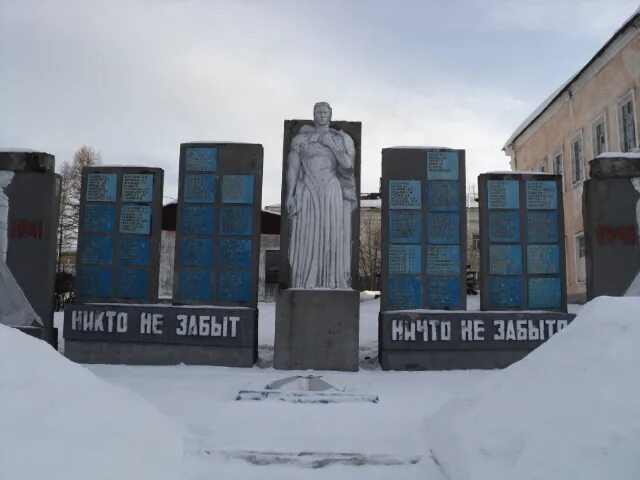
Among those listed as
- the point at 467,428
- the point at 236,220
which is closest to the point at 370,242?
the point at 236,220

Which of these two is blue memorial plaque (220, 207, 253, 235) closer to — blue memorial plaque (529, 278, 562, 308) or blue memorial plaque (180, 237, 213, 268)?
blue memorial plaque (180, 237, 213, 268)

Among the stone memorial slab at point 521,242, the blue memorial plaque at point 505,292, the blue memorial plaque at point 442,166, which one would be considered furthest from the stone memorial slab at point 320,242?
the blue memorial plaque at point 505,292

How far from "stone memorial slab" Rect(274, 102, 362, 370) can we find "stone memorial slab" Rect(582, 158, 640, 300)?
2769mm

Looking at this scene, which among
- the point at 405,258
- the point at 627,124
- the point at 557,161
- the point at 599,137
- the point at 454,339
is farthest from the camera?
the point at 557,161

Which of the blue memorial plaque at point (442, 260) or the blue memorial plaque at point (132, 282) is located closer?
the blue memorial plaque at point (442, 260)

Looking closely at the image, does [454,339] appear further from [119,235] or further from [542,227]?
[119,235]

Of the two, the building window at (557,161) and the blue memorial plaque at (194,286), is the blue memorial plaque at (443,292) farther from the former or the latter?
the building window at (557,161)

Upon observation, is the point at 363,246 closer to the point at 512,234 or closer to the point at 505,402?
the point at 512,234

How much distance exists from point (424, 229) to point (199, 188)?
143 inches

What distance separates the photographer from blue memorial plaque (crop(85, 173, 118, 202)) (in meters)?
10.1

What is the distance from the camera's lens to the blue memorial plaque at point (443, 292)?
958 cm

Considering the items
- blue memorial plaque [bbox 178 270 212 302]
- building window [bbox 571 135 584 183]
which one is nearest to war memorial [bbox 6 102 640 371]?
blue memorial plaque [bbox 178 270 212 302]

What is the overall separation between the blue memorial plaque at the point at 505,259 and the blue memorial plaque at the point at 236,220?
3.84m

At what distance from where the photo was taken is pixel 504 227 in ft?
32.6
